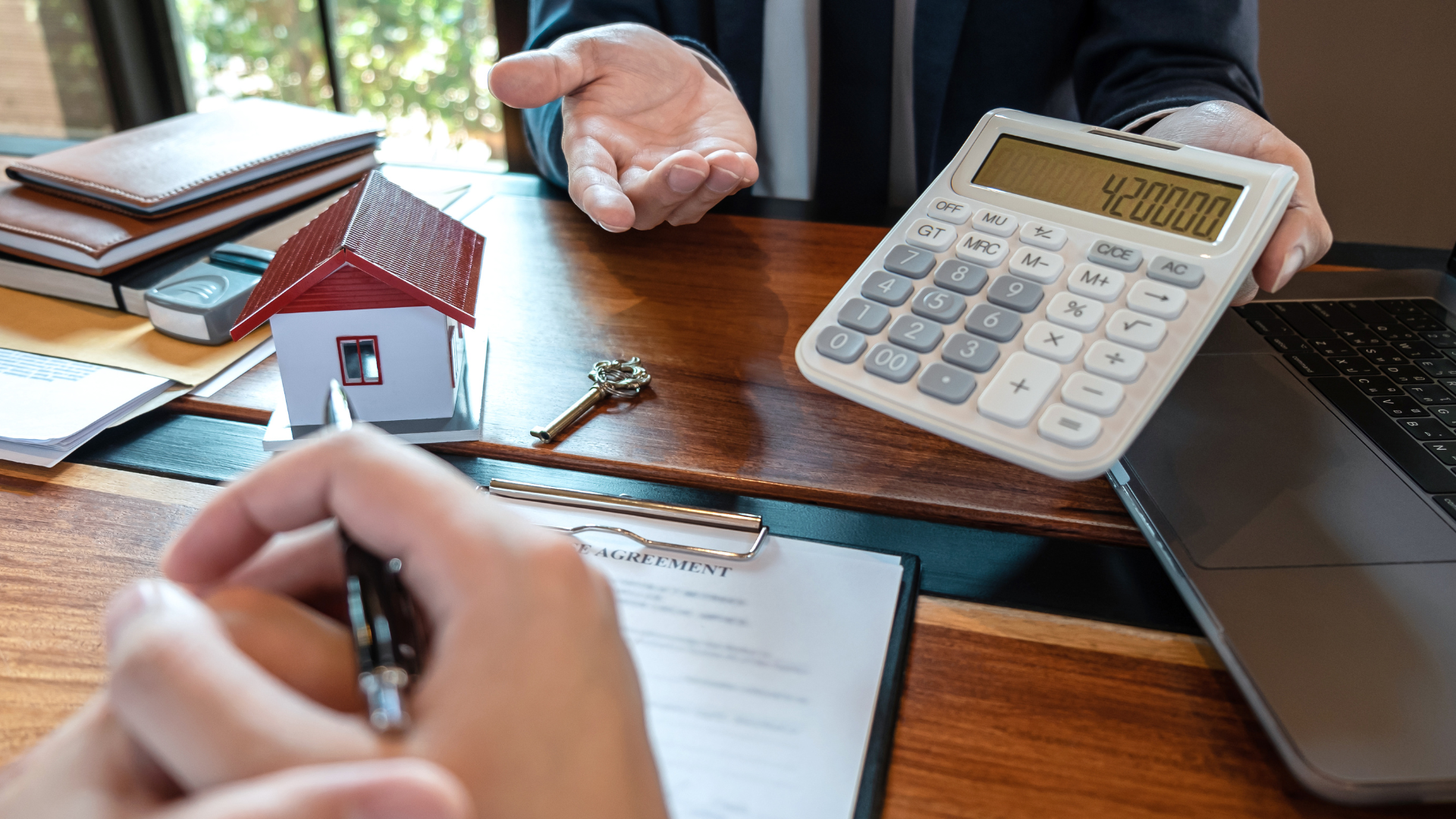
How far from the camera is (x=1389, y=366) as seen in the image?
1.89ft

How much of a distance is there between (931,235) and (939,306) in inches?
2.4

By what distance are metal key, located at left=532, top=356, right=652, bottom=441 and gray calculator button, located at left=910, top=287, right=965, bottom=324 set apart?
196 millimetres

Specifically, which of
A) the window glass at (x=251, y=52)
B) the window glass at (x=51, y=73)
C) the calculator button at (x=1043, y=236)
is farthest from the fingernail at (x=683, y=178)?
the window glass at (x=51, y=73)

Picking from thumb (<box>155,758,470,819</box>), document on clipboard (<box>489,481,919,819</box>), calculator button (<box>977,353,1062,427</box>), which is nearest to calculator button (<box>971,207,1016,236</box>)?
calculator button (<box>977,353,1062,427</box>)

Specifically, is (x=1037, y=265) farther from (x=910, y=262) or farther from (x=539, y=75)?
(x=539, y=75)

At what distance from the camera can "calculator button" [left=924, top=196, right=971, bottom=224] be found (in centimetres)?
54

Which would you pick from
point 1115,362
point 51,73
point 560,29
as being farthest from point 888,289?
point 51,73

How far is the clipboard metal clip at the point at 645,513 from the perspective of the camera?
17.8 inches

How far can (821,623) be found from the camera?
41 centimetres

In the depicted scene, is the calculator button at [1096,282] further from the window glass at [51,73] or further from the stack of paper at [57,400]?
the window glass at [51,73]

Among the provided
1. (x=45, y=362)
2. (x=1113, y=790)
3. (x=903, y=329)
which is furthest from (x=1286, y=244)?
(x=45, y=362)

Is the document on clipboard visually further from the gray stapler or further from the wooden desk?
the gray stapler

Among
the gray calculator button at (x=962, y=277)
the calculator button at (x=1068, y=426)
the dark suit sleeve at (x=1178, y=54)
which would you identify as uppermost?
A: the dark suit sleeve at (x=1178, y=54)

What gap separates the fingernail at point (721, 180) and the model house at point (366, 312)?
18 centimetres
